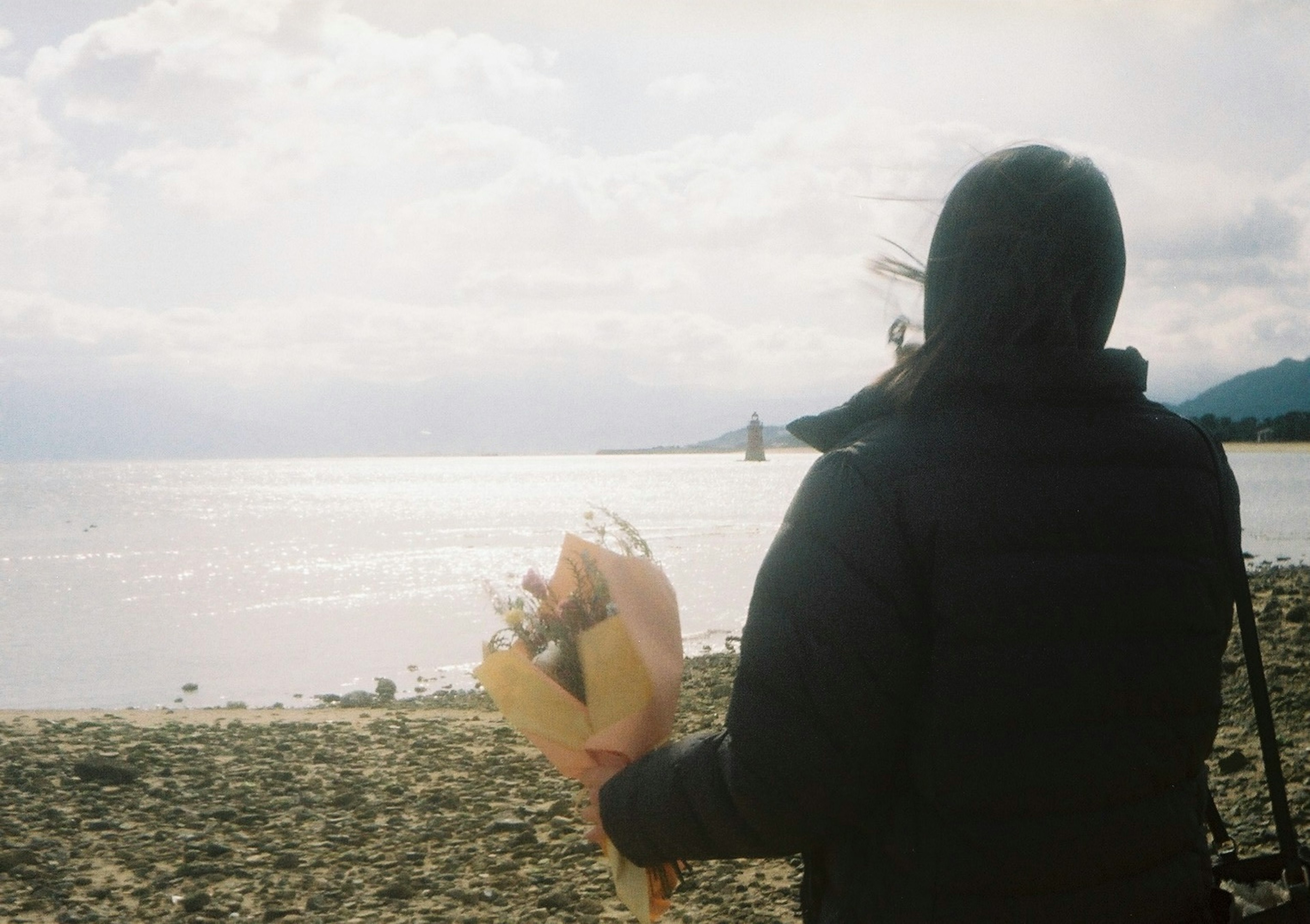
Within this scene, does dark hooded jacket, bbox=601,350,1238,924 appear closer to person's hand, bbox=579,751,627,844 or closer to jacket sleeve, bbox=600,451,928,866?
jacket sleeve, bbox=600,451,928,866

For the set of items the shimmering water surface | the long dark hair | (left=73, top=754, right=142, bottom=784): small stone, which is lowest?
the shimmering water surface

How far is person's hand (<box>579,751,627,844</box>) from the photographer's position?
1989 mm

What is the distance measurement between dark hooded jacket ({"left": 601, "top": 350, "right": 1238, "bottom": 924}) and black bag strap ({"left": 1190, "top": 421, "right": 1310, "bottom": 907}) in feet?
0.27

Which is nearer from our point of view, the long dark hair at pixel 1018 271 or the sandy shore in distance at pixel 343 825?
the long dark hair at pixel 1018 271

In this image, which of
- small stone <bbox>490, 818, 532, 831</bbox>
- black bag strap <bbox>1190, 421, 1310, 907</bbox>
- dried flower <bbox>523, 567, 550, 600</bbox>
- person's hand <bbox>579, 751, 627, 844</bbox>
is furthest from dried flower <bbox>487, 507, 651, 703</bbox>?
small stone <bbox>490, 818, 532, 831</bbox>

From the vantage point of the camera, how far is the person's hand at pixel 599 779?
78.3 inches

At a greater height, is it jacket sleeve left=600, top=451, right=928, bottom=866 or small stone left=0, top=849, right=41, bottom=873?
jacket sleeve left=600, top=451, right=928, bottom=866

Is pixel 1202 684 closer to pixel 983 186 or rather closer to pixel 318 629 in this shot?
pixel 983 186

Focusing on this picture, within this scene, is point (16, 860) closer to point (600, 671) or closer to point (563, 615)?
point (563, 615)

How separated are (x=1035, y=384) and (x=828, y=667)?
0.51m

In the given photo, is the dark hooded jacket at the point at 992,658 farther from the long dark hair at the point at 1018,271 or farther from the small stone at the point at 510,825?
the small stone at the point at 510,825

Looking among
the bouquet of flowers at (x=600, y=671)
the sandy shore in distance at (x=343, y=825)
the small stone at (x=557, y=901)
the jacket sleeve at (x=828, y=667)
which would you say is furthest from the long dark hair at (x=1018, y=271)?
the small stone at (x=557, y=901)

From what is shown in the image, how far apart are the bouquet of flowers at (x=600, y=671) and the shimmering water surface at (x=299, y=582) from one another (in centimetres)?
73

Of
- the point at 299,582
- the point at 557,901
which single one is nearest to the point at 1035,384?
the point at 557,901
